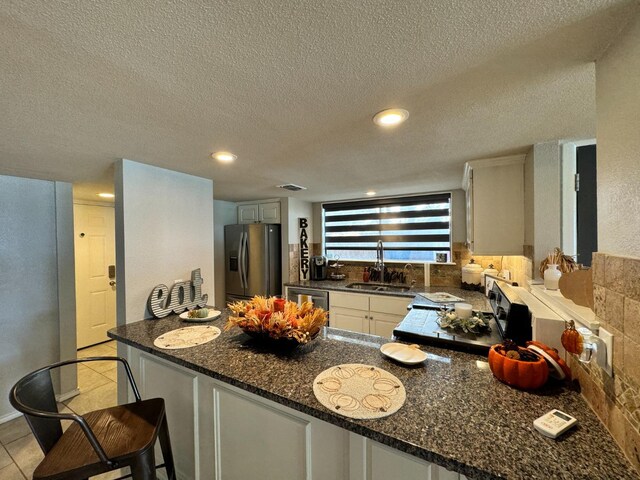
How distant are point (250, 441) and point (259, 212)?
3.18 metres

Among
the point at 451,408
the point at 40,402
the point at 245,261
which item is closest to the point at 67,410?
the point at 40,402

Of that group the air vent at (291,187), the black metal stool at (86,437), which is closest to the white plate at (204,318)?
the black metal stool at (86,437)

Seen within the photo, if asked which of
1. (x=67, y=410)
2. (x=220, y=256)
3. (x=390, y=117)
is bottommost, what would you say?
(x=67, y=410)

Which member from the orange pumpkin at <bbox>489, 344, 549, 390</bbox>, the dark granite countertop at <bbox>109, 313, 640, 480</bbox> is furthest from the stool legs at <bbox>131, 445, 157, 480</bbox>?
the orange pumpkin at <bbox>489, 344, 549, 390</bbox>

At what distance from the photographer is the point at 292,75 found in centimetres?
94

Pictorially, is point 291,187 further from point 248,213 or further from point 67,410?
point 67,410

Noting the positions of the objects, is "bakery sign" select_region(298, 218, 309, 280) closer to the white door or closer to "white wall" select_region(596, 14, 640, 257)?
the white door

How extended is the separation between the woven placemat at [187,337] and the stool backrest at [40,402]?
444 mm

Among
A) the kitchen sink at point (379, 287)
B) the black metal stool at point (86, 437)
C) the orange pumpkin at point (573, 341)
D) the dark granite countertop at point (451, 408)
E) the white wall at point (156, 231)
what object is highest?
the white wall at point (156, 231)

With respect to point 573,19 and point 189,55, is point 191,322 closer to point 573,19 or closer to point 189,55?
point 189,55

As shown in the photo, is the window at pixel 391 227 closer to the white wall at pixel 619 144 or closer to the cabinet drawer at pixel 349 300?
the cabinet drawer at pixel 349 300

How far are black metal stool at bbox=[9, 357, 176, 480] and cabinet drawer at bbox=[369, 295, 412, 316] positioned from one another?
2321mm

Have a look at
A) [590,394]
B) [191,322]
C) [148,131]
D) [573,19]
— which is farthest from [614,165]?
[191,322]

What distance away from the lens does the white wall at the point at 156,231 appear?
1905mm
